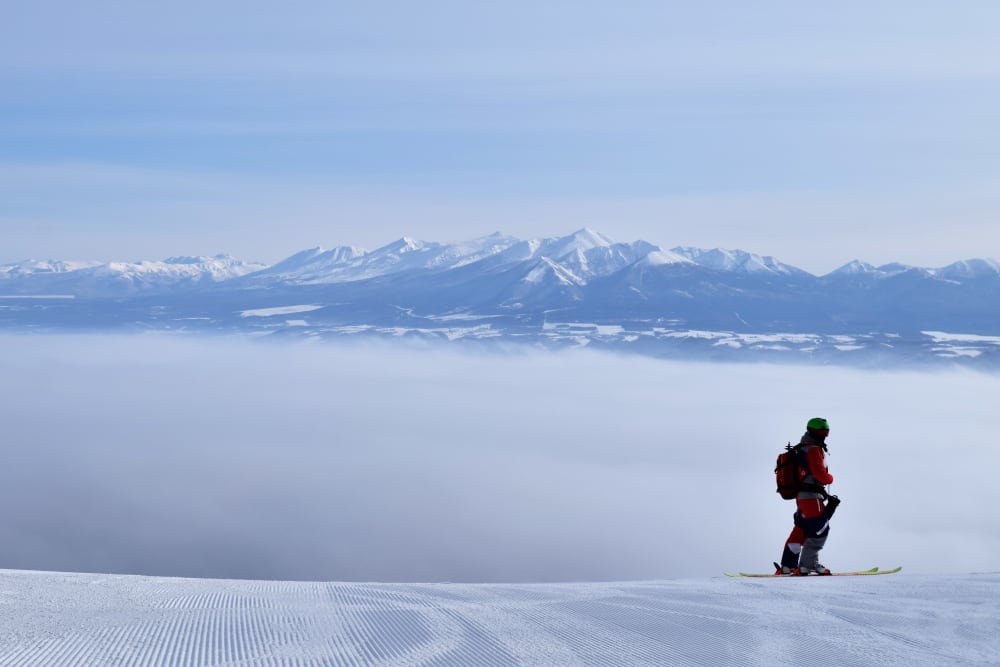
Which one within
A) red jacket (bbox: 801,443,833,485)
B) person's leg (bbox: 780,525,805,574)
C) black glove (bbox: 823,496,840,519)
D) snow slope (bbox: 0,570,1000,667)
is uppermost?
red jacket (bbox: 801,443,833,485)

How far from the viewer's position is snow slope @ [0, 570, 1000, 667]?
4.84 meters

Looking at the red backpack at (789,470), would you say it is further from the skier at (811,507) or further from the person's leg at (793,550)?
the person's leg at (793,550)

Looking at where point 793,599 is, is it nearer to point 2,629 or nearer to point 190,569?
point 2,629

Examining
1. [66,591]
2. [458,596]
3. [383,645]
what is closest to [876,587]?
[458,596]

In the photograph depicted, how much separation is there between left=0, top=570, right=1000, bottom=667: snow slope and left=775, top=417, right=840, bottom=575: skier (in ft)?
11.0

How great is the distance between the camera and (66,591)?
20.3 ft

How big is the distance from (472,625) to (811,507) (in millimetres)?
6745

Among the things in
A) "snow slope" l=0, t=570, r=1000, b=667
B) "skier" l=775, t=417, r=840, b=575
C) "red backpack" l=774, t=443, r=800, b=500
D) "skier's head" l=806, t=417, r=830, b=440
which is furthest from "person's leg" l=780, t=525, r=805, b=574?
"snow slope" l=0, t=570, r=1000, b=667

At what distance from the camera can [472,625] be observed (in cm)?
566

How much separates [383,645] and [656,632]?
1786mm

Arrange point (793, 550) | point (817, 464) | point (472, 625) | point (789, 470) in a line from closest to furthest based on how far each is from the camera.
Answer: point (472, 625) < point (817, 464) < point (789, 470) < point (793, 550)

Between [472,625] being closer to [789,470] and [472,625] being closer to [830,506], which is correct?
[789,470]

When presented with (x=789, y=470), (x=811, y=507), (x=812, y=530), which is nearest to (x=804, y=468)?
(x=789, y=470)

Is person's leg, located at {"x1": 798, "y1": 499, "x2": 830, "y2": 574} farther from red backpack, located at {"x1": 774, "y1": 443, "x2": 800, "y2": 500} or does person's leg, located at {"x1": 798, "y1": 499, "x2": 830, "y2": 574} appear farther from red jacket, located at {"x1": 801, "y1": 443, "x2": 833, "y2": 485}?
red jacket, located at {"x1": 801, "y1": 443, "x2": 833, "y2": 485}
